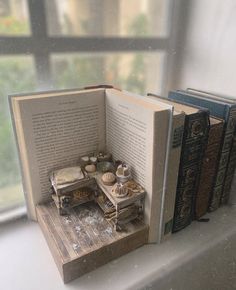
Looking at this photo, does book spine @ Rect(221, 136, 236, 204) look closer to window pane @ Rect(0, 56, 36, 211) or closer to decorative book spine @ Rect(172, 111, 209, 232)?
decorative book spine @ Rect(172, 111, 209, 232)

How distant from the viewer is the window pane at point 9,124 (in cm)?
52

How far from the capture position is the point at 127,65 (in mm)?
663

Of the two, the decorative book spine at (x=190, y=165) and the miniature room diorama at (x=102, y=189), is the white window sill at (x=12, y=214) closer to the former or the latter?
the miniature room diorama at (x=102, y=189)

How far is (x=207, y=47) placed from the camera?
0.64 metres

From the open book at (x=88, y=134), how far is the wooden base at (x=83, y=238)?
0.04m

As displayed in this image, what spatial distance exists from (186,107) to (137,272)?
348 millimetres

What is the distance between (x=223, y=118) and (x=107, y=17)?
0.36 metres

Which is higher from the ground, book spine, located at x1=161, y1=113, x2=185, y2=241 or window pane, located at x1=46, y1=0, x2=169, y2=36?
window pane, located at x1=46, y1=0, x2=169, y2=36

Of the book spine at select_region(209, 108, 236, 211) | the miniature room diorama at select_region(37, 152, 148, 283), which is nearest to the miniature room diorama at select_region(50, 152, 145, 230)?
the miniature room diorama at select_region(37, 152, 148, 283)

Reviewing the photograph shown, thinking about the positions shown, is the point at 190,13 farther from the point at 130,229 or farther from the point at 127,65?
the point at 130,229

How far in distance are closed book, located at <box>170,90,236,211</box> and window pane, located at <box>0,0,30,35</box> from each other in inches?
14.7

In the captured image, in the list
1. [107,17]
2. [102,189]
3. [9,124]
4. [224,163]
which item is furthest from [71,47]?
[224,163]

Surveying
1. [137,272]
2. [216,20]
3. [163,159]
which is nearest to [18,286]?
[137,272]

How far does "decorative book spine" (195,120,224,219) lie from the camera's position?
0.54m
